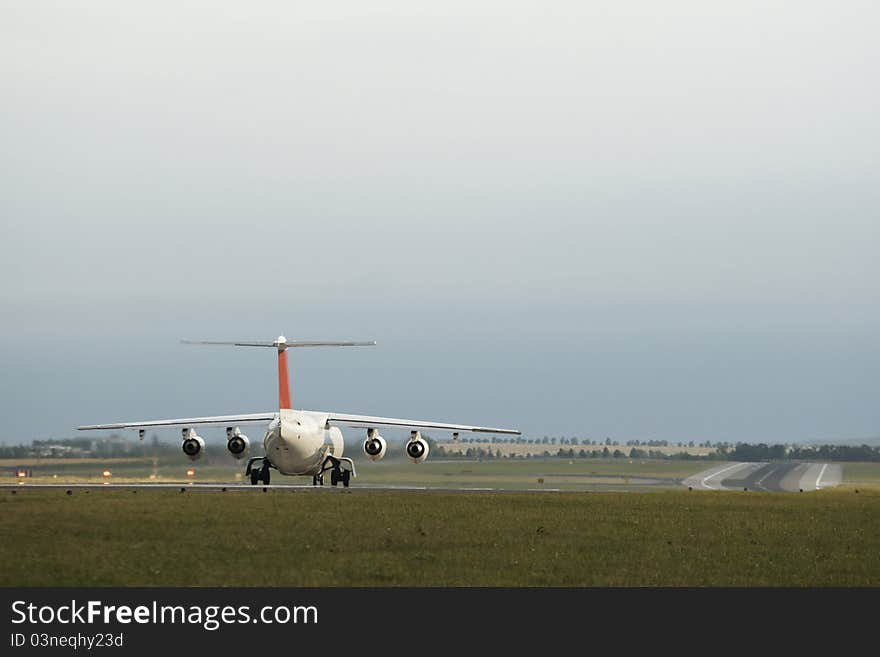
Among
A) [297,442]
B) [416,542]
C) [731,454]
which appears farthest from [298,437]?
[731,454]

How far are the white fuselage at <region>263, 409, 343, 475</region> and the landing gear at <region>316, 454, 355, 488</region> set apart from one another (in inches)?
13.4

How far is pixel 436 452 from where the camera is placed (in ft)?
273

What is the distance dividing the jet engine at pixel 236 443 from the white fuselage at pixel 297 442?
8.61 feet

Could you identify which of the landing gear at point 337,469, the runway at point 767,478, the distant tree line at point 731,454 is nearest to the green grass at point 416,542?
the landing gear at point 337,469

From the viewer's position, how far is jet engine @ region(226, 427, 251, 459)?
2628 inches

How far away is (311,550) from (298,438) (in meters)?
30.1

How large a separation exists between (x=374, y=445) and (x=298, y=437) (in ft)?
26.8

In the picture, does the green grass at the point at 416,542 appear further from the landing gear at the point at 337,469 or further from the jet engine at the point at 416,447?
the jet engine at the point at 416,447

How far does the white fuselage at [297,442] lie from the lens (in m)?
61.8

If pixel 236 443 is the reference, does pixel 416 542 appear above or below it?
below

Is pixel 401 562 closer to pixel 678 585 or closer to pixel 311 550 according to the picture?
pixel 311 550

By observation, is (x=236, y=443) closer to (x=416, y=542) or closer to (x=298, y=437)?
(x=298, y=437)

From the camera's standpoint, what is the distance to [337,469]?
222 feet

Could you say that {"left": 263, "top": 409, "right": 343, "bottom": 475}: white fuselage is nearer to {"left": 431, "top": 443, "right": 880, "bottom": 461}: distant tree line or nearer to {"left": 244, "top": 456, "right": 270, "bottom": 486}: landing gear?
{"left": 244, "top": 456, "right": 270, "bottom": 486}: landing gear
